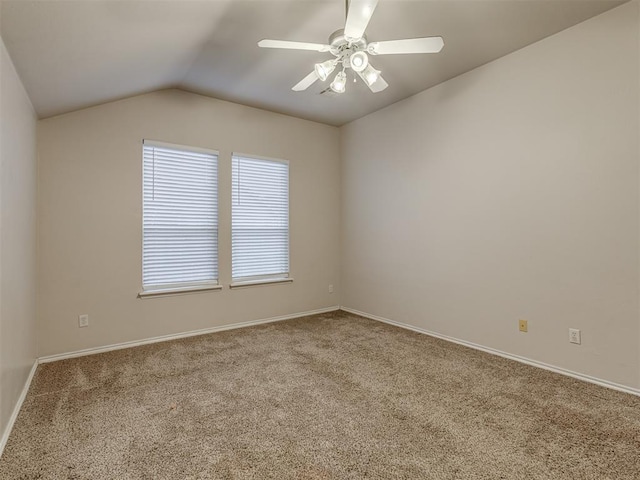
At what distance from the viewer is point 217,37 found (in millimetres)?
2629

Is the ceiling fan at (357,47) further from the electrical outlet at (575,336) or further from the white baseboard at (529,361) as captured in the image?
the white baseboard at (529,361)

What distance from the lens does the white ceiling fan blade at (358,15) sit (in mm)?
1577

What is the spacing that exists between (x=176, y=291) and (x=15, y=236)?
66.0 inches

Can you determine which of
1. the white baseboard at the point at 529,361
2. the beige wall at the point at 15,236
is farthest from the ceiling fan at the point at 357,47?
the white baseboard at the point at 529,361

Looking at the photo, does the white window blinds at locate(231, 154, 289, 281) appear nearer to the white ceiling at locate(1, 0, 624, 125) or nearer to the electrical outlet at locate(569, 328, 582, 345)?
the white ceiling at locate(1, 0, 624, 125)

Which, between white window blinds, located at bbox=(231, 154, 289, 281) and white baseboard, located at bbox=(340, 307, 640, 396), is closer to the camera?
white baseboard, located at bbox=(340, 307, 640, 396)

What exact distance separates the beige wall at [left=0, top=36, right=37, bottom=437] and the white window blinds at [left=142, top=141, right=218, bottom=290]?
0.96 meters

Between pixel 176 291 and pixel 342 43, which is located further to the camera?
pixel 176 291

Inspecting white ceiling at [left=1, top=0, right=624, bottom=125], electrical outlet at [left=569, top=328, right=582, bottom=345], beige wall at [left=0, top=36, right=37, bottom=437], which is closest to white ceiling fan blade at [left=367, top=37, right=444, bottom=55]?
white ceiling at [left=1, top=0, right=624, bottom=125]

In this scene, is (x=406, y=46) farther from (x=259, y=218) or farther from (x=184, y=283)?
(x=184, y=283)

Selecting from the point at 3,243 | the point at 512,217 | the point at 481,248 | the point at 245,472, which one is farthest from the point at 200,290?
the point at 512,217

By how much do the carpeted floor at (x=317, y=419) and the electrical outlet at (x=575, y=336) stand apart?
0.32 m

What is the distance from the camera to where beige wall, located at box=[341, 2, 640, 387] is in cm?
246

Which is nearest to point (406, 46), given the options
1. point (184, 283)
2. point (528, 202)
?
point (528, 202)
